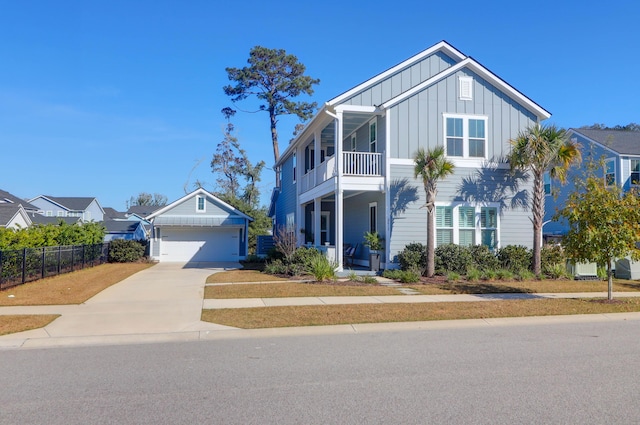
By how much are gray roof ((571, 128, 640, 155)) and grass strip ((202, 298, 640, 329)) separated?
19806mm

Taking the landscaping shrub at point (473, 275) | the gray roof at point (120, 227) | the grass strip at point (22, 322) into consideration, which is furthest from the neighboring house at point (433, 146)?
the gray roof at point (120, 227)

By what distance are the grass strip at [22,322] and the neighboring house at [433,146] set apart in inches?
403

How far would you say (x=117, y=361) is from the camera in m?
6.97

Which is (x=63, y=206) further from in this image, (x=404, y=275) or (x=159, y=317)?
(x=159, y=317)

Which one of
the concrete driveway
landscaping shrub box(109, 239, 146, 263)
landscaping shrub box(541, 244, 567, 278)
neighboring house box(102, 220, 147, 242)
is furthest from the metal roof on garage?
landscaping shrub box(541, 244, 567, 278)

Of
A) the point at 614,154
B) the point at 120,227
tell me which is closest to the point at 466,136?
the point at 614,154

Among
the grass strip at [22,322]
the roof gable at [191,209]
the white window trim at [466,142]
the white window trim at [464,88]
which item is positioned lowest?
the grass strip at [22,322]

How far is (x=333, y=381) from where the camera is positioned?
5926mm

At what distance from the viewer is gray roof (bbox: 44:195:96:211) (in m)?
61.6

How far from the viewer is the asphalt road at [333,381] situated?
4.79 metres

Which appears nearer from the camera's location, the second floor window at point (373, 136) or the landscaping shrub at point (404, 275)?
the landscaping shrub at point (404, 275)

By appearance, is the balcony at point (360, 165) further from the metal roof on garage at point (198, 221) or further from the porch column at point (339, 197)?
the metal roof on garage at point (198, 221)

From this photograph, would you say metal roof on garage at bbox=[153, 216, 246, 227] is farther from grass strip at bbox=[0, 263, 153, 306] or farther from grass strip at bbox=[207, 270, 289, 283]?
grass strip at bbox=[207, 270, 289, 283]

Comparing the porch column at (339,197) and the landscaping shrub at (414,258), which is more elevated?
the porch column at (339,197)
